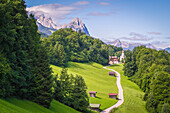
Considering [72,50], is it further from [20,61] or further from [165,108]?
[20,61]

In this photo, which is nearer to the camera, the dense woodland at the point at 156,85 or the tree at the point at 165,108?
the tree at the point at 165,108

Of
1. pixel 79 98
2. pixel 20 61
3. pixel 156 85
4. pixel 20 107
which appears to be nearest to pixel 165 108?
pixel 156 85

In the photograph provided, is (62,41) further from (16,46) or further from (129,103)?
(16,46)

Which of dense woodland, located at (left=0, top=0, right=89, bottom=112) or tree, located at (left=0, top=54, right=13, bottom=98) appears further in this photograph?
dense woodland, located at (left=0, top=0, right=89, bottom=112)

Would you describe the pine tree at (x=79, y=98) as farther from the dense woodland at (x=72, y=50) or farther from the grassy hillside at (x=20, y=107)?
the dense woodland at (x=72, y=50)

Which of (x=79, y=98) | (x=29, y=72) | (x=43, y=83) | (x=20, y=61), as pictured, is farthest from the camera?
(x=79, y=98)

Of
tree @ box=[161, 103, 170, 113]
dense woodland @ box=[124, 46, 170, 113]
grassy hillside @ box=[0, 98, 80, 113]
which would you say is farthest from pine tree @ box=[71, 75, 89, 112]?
dense woodland @ box=[124, 46, 170, 113]

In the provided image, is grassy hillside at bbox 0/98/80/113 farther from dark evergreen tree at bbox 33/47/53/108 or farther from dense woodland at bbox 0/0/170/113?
dark evergreen tree at bbox 33/47/53/108

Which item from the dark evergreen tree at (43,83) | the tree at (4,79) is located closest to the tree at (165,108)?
the dark evergreen tree at (43,83)

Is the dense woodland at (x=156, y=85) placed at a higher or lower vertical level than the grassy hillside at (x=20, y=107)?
lower

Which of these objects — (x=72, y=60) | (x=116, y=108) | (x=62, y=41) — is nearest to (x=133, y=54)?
(x=72, y=60)

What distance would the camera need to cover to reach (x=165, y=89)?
5978cm

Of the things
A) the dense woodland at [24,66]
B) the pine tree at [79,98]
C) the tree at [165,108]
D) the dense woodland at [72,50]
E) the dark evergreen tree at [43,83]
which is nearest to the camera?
the dense woodland at [24,66]

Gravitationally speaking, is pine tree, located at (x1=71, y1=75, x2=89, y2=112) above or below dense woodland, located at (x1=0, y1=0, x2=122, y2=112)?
below
